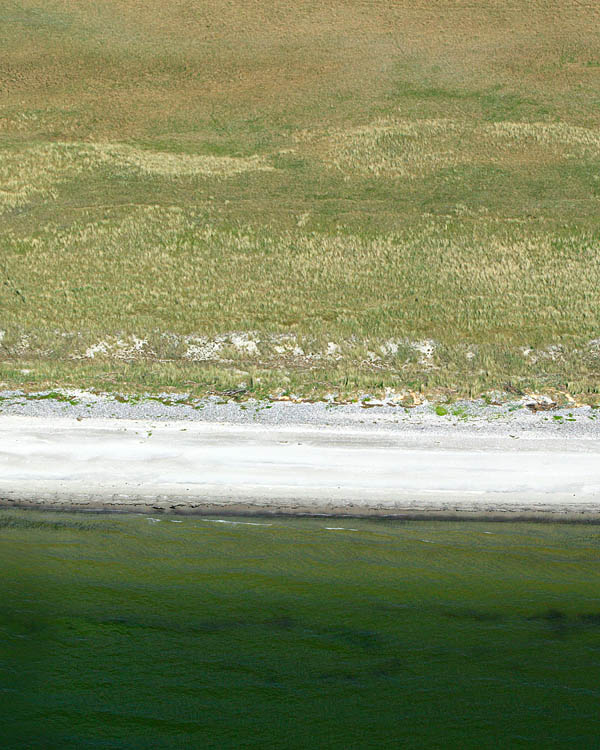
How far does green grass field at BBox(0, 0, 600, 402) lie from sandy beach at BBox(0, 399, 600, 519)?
2916 mm

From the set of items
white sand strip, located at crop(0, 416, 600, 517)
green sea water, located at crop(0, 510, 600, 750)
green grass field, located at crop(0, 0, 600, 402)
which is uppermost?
green grass field, located at crop(0, 0, 600, 402)

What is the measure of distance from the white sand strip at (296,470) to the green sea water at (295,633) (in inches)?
22.7

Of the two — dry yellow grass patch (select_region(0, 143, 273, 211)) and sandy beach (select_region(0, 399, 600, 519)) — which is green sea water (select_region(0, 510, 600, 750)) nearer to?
sandy beach (select_region(0, 399, 600, 519))

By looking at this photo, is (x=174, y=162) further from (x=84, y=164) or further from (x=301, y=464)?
(x=301, y=464)

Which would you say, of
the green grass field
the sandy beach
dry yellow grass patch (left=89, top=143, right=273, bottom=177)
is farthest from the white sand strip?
dry yellow grass patch (left=89, top=143, right=273, bottom=177)

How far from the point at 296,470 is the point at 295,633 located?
16.9ft

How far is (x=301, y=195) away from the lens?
134 feet

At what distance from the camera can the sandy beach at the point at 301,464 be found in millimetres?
20094

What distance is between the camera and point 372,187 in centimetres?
4184

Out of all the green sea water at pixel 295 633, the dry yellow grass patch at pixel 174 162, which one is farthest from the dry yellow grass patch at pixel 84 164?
the green sea water at pixel 295 633

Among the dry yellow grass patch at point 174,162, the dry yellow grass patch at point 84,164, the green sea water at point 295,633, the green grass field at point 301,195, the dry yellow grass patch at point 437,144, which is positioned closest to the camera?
the green sea water at point 295,633

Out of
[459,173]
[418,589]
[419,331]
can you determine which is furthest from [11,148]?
[418,589]

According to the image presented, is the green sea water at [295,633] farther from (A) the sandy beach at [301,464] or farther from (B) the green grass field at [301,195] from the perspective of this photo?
(B) the green grass field at [301,195]

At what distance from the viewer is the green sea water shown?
14.6m
